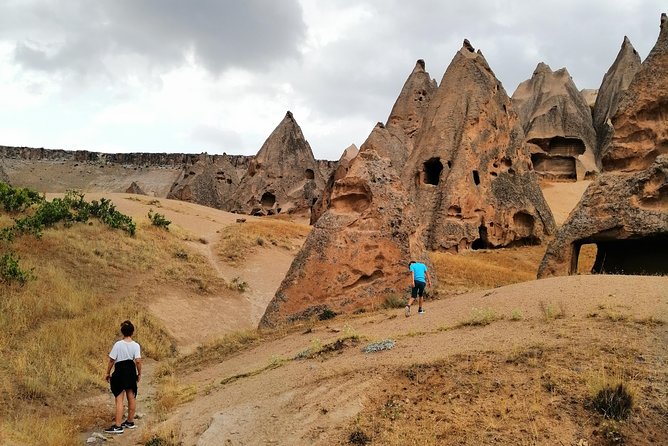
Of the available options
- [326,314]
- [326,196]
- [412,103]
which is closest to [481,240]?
[326,196]

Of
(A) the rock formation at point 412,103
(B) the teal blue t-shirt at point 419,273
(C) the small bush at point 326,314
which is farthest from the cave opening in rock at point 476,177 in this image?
(B) the teal blue t-shirt at point 419,273

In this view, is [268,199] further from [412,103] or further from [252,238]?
[252,238]

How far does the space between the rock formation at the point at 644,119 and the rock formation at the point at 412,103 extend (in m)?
20.0

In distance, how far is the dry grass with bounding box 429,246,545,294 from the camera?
44.1ft

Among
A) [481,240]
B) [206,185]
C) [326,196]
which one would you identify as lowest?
[481,240]

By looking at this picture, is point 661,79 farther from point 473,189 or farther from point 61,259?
point 61,259

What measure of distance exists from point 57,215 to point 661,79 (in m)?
13.9

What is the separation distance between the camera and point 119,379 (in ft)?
21.0

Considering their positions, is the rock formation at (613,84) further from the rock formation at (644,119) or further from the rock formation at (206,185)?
the rock formation at (644,119)

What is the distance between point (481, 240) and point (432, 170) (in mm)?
3014

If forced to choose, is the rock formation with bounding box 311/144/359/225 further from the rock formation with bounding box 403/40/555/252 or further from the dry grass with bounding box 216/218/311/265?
the rock formation with bounding box 403/40/555/252

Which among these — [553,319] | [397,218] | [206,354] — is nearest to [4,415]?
[206,354]

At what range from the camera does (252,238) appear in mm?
20844

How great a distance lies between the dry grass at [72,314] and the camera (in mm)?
6652
